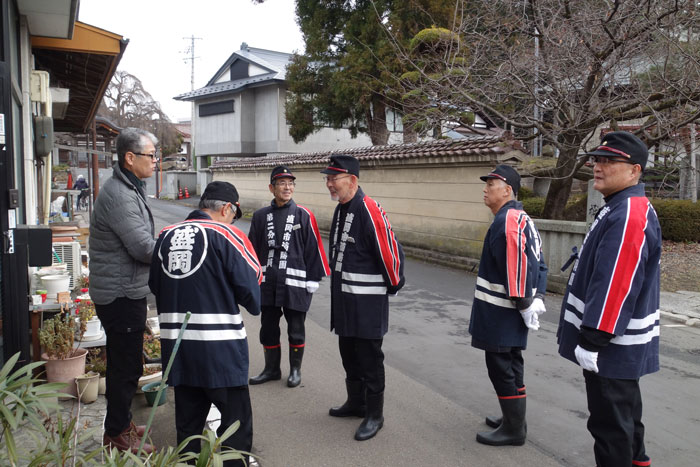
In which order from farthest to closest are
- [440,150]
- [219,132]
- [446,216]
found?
[219,132] < [446,216] < [440,150]

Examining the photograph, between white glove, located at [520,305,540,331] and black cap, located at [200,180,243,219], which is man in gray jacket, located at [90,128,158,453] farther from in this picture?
white glove, located at [520,305,540,331]

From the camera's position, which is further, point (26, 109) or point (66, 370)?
point (26, 109)

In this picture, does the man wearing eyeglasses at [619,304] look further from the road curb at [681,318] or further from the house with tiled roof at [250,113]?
the house with tiled roof at [250,113]

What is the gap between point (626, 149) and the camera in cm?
307

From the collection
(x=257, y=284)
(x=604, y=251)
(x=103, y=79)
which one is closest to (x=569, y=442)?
(x=604, y=251)

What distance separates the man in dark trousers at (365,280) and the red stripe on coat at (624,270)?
1591 mm

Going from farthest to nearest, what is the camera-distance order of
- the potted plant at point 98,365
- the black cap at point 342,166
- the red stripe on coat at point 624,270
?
1. the potted plant at point 98,365
2. the black cap at point 342,166
3. the red stripe on coat at point 624,270

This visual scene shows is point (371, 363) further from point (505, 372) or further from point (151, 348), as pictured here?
point (151, 348)

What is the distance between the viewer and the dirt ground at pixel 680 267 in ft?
34.8

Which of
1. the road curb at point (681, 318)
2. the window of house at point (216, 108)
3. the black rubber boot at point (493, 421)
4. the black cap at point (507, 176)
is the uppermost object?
the window of house at point (216, 108)

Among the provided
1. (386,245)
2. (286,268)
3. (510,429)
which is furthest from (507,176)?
(286,268)

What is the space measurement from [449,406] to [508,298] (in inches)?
56.1

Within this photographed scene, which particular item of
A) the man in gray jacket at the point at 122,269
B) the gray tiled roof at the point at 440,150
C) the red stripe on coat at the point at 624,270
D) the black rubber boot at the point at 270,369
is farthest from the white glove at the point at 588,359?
the gray tiled roof at the point at 440,150

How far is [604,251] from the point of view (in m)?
2.98
